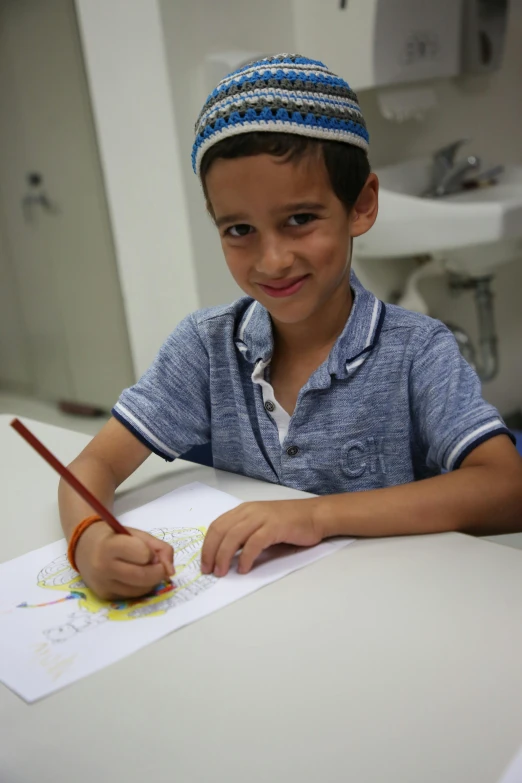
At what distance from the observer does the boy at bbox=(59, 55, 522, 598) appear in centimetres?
62

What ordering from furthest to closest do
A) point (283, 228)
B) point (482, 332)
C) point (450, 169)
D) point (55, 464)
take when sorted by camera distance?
1. point (482, 332)
2. point (450, 169)
3. point (283, 228)
4. point (55, 464)

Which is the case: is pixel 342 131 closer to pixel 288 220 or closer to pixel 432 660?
pixel 288 220

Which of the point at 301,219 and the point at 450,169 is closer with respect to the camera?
the point at 301,219

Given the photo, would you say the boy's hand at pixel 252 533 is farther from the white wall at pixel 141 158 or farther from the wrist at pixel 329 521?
the white wall at pixel 141 158

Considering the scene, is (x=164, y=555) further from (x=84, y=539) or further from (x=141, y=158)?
(x=141, y=158)

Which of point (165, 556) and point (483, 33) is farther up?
point (483, 33)

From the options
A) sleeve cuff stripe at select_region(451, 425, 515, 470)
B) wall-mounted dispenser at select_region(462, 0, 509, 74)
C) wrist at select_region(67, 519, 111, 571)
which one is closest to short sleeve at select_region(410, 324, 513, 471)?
sleeve cuff stripe at select_region(451, 425, 515, 470)

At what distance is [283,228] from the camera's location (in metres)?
0.72

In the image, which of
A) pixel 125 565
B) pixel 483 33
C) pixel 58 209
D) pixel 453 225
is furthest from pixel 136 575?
pixel 58 209

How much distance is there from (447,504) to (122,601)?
30 centimetres

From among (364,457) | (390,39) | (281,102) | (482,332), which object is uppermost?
(390,39)

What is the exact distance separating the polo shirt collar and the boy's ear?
0.09 m

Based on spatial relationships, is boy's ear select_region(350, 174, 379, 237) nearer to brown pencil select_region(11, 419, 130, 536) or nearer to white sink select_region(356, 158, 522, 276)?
brown pencil select_region(11, 419, 130, 536)

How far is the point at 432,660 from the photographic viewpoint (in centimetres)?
44
